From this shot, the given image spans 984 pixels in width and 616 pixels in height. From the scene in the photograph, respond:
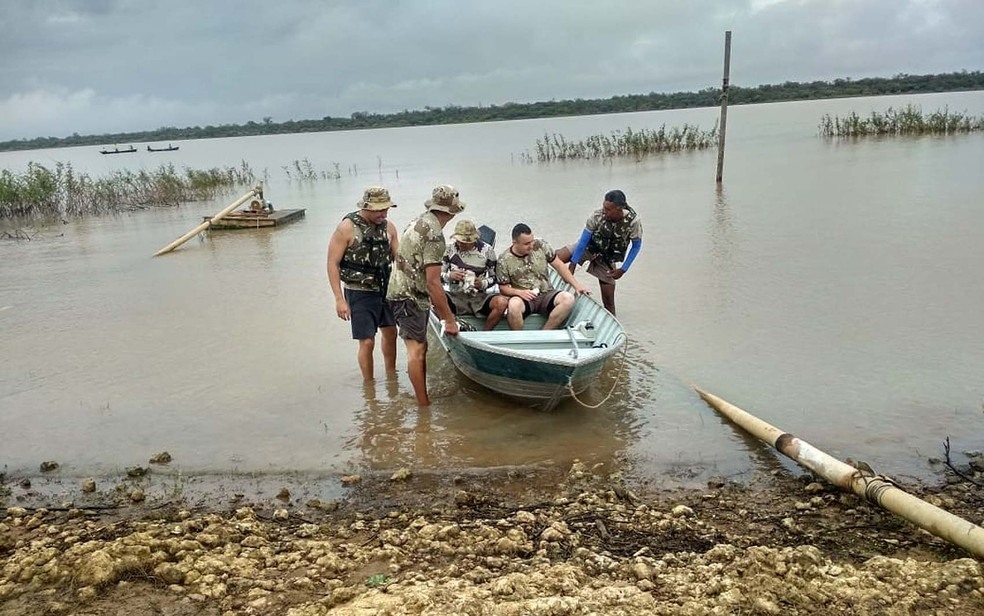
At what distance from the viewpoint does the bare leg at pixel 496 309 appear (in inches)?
252

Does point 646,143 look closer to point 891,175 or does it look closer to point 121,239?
point 891,175

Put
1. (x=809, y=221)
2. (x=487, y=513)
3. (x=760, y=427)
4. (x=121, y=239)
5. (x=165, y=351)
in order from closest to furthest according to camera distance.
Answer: (x=487, y=513)
(x=760, y=427)
(x=165, y=351)
(x=809, y=221)
(x=121, y=239)

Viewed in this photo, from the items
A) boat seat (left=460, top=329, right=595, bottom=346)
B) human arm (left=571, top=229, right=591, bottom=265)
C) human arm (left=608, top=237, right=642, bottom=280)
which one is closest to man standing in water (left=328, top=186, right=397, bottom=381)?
boat seat (left=460, top=329, right=595, bottom=346)

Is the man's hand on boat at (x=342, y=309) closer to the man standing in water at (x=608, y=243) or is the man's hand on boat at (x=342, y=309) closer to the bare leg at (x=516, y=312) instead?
the bare leg at (x=516, y=312)

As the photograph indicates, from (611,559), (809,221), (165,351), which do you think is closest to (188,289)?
(165,351)

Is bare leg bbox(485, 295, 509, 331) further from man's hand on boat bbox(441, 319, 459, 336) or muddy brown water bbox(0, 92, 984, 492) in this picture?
man's hand on boat bbox(441, 319, 459, 336)

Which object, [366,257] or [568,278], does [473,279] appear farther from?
[366,257]

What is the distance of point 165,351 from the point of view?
25.6 ft

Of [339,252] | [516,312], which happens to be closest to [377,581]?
[339,252]

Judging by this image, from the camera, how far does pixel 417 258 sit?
5.05 m

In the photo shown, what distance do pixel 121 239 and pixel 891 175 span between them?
61.0ft

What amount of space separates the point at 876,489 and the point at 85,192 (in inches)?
877

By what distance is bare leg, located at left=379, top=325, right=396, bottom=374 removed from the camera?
6.12 m

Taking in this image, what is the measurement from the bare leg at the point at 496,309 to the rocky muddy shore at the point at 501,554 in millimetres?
2253
